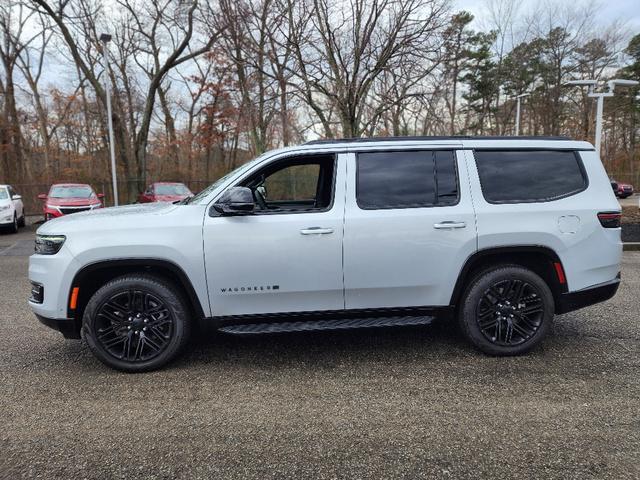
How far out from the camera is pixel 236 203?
3375 mm

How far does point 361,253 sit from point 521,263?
1521mm

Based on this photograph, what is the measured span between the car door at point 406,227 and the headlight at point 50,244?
233 cm

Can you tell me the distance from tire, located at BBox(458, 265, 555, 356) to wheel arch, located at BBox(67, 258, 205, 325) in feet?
7.68

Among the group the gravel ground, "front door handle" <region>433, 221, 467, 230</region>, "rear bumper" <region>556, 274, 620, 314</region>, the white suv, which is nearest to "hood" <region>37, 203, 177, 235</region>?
the white suv

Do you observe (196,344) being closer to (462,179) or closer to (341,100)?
(462,179)

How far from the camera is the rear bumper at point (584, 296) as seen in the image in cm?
375

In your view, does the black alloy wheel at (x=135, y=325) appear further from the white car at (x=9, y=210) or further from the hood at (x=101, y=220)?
the white car at (x=9, y=210)

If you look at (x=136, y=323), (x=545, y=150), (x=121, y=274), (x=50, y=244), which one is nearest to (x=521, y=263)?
(x=545, y=150)

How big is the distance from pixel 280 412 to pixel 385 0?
38.6 feet

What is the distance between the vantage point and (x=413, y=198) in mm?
3639

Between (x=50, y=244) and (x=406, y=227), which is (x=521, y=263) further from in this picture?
(x=50, y=244)

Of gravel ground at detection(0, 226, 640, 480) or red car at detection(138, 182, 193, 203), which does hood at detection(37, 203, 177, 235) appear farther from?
red car at detection(138, 182, 193, 203)

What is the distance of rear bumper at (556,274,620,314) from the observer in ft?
12.3

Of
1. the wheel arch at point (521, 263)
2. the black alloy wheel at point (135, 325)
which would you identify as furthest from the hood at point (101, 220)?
the wheel arch at point (521, 263)
